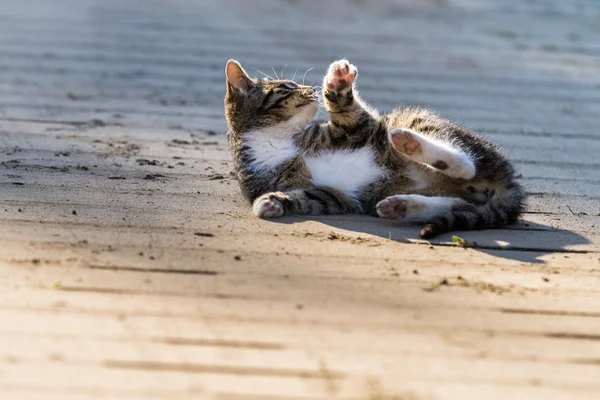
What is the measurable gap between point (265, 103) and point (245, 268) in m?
1.53

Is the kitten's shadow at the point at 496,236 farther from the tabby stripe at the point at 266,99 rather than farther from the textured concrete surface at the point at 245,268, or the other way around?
the tabby stripe at the point at 266,99

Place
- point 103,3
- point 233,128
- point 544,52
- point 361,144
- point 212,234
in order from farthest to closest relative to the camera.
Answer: point 103,3 < point 544,52 < point 233,128 < point 361,144 < point 212,234

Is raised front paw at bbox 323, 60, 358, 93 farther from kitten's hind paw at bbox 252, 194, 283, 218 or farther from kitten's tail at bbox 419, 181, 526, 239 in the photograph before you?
kitten's tail at bbox 419, 181, 526, 239

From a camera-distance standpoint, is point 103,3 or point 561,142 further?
point 103,3

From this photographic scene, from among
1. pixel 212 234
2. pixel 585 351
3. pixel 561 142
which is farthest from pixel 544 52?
pixel 585 351

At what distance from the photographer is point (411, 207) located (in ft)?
10.9

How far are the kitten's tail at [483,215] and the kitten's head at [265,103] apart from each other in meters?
0.99

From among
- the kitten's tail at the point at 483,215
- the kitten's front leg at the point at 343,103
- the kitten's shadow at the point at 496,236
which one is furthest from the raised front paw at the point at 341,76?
the kitten's tail at the point at 483,215

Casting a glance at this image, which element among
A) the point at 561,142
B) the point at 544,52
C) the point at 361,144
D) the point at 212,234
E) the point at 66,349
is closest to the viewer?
the point at 66,349

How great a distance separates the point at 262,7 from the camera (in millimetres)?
9234

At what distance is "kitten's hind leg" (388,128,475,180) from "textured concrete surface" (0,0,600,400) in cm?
31

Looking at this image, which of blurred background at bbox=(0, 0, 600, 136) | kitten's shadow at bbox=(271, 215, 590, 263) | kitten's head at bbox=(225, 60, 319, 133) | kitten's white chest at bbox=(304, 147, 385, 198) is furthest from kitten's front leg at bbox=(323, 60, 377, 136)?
blurred background at bbox=(0, 0, 600, 136)

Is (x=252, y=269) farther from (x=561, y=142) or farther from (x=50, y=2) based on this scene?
(x=50, y=2)

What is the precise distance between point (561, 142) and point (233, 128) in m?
1.97
